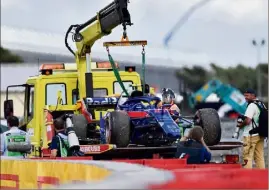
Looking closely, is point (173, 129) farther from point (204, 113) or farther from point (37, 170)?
point (37, 170)

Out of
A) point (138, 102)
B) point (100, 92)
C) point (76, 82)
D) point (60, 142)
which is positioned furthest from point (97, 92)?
point (60, 142)

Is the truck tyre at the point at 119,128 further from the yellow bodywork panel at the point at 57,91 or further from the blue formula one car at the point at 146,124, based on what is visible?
the yellow bodywork panel at the point at 57,91

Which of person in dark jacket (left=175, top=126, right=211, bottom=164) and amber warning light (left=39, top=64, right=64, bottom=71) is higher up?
amber warning light (left=39, top=64, right=64, bottom=71)

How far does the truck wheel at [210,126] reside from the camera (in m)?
16.9

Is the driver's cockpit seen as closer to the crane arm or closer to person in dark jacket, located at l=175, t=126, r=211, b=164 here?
the crane arm

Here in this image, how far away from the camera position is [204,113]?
17.1 m

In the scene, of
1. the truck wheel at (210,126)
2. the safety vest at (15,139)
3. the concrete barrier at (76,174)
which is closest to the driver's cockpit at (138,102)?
the truck wheel at (210,126)

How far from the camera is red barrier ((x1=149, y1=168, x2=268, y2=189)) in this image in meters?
8.47

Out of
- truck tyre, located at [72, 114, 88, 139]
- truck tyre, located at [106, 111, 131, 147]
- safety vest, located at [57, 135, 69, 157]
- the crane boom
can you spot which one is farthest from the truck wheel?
the crane boom

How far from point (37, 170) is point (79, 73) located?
274 inches

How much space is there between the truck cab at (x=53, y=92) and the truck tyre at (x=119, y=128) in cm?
230

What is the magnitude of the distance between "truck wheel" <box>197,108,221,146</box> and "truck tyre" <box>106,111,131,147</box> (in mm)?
1412

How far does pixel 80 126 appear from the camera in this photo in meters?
17.1

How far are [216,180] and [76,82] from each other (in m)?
11.6
